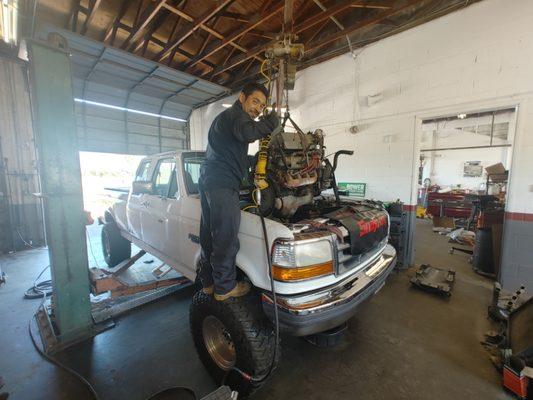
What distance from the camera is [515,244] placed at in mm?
3389

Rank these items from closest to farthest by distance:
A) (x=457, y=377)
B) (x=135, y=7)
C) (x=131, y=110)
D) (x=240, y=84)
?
1. (x=457, y=377)
2. (x=135, y=7)
3. (x=240, y=84)
4. (x=131, y=110)

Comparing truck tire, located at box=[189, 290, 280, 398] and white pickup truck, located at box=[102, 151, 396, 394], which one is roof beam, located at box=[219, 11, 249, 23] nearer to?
white pickup truck, located at box=[102, 151, 396, 394]

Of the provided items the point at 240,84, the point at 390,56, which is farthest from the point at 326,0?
the point at 240,84

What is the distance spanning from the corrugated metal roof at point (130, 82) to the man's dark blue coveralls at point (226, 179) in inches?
196

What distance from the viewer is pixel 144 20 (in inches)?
168

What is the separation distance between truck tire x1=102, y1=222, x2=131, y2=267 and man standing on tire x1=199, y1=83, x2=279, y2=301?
3.09 m

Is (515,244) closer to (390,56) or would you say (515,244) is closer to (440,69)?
(440,69)

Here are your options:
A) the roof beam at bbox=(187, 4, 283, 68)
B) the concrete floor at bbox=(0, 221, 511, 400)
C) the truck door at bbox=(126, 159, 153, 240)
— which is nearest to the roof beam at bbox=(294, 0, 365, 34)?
the roof beam at bbox=(187, 4, 283, 68)

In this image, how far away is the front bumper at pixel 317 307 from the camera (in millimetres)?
1489

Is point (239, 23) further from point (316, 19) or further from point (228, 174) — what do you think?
point (228, 174)

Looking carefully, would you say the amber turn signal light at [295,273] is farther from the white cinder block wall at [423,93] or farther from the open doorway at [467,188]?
the open doorway at [467,188]

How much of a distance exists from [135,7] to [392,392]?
6787mm

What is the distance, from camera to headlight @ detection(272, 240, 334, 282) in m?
1.52

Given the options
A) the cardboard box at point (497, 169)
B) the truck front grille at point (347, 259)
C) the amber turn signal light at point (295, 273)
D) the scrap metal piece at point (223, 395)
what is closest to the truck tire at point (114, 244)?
the scrap metal piece at point (223, 395)
